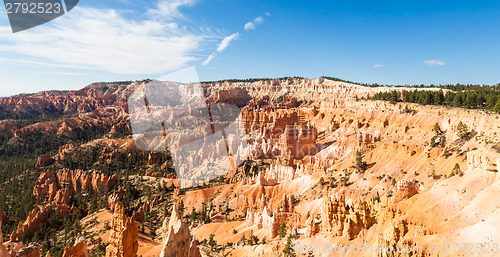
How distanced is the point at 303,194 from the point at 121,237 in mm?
33769

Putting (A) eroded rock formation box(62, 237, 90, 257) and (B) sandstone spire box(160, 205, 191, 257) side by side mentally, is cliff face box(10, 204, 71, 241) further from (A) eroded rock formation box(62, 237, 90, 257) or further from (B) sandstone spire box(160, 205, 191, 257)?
(B) sandstone spire box(160, 205, 191, 257)

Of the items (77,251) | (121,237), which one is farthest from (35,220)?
(121,237)

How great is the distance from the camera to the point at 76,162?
77.1m

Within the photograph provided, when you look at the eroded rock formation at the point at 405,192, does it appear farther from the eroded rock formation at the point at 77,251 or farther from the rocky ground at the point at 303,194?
the eroded rock formation at the point at 77,251

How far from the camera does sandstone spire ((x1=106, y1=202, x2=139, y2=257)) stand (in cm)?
1259

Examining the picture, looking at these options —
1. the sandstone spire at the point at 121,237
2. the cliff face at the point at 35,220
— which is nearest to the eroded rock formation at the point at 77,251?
the sandstone spire at the point at 121,237

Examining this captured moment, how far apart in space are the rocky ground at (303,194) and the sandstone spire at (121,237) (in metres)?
0.06

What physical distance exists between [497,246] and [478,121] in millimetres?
33157

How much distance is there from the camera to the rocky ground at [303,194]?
49.7 ft

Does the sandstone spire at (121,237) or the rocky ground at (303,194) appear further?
the rocky ground at (303,194)

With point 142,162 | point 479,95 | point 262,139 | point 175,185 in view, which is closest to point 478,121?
point 479,95

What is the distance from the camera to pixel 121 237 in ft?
41.4

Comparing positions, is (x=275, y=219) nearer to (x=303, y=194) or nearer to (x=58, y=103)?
(x=303, y=194)

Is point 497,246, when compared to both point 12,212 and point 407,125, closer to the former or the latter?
point 407,125
